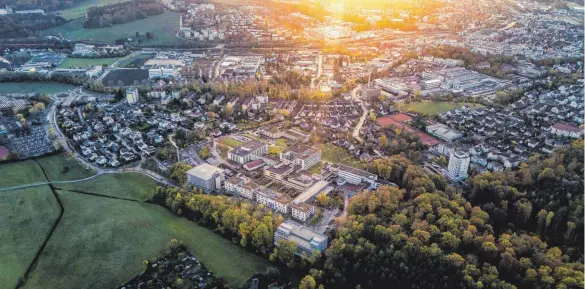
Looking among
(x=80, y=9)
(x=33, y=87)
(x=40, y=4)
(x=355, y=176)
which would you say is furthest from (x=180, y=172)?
(x=40, y=4)

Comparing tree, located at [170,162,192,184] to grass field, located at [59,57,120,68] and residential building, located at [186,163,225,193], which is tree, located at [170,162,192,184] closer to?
residential building, located at [186,163,225,193]

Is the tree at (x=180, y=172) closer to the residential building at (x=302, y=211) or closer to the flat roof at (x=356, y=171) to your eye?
the residential building at (x=302, y=211)

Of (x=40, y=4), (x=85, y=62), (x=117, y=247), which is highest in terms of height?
(x=40, y=4)

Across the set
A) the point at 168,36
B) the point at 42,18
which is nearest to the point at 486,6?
the point at 168,36

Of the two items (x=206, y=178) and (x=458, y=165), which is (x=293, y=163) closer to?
(x=206, y=178)

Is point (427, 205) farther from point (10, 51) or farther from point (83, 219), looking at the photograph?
point (10, 51)

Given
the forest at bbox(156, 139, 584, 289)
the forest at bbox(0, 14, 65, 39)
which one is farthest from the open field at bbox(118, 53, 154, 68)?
the forest at bbox(156, 139, 584, 289)

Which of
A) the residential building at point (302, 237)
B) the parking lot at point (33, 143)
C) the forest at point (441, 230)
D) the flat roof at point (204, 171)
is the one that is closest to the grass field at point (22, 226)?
the parking lot at point (33, 143)
